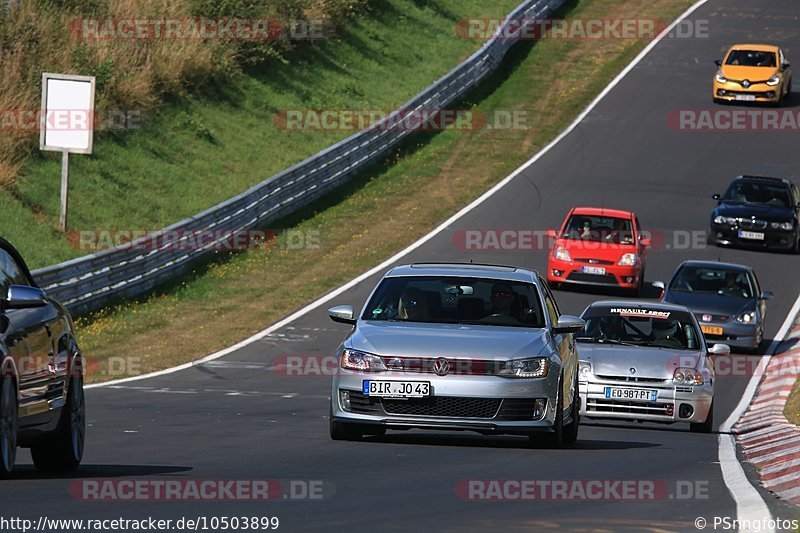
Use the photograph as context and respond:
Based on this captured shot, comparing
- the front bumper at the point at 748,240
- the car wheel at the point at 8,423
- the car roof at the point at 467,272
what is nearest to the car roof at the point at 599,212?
the front bumper at the point at 748,240

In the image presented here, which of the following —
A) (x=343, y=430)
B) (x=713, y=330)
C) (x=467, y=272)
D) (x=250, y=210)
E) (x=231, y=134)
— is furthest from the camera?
(x=231, y=134)

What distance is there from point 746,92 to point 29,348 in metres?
38.8

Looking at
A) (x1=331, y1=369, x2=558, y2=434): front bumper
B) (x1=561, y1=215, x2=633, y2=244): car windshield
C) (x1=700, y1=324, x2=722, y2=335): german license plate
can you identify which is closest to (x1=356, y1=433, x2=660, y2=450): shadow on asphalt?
(x1=331, y1=369, x2=558, y2=434): front bumper

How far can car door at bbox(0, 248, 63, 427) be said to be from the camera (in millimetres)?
10367

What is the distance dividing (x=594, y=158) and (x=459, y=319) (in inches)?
1132

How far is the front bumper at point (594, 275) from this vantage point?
31516 mm

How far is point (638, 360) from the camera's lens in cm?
1862

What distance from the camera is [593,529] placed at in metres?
9.02

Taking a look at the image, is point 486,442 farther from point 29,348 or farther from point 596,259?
point 596,259

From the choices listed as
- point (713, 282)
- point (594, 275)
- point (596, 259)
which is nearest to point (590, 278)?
point (594, 275)

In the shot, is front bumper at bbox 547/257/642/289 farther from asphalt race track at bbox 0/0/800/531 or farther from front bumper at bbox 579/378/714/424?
front bumper at bbox 579/378/714/424

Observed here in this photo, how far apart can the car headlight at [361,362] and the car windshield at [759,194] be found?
76.8ft

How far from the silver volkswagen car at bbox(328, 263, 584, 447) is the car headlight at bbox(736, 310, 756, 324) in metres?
14.1

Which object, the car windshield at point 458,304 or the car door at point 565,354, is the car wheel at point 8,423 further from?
the car door at point 565,354
